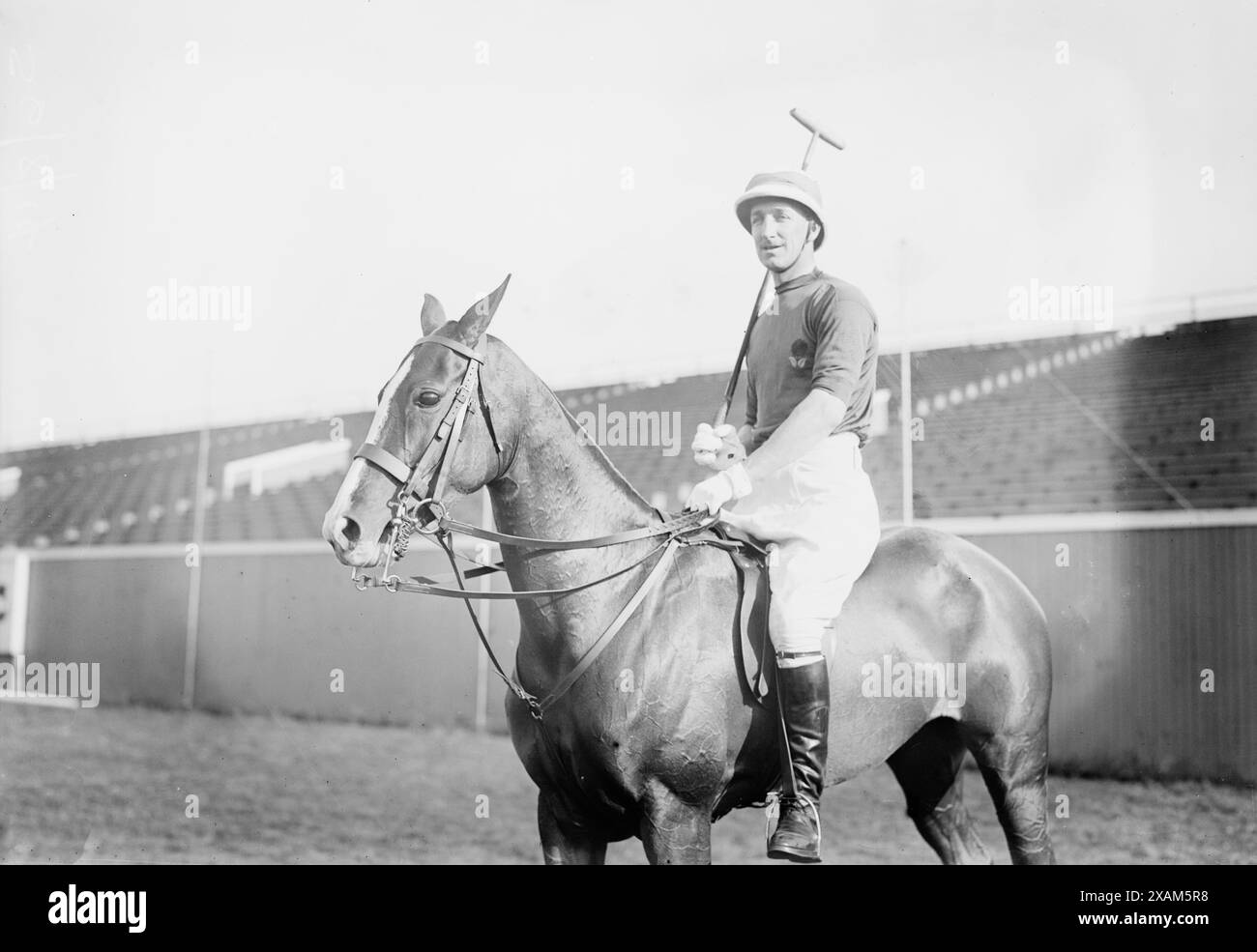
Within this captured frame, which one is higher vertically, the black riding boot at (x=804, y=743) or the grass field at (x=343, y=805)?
the black riding boot at (x=804, y=743)

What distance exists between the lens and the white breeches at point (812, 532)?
2.84m

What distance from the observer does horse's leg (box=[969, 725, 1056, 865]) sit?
3.30 meters

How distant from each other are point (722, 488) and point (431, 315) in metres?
0.97

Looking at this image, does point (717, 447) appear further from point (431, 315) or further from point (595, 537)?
point (431, 315)

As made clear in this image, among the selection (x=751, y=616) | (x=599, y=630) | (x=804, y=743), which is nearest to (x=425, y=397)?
(x=599, y=630)

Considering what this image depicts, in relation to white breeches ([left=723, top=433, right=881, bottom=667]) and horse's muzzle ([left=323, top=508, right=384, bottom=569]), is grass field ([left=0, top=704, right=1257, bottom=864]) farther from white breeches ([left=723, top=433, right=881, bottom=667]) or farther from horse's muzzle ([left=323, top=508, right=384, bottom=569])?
horse's muzzle ([left=323, top=508, right=384, bottom=569])

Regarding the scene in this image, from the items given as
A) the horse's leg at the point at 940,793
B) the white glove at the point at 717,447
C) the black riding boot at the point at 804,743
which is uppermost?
the white glove at the point at 717,447

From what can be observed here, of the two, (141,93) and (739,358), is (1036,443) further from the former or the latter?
(141,93)

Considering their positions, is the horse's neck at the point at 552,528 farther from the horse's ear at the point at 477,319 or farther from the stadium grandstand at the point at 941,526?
the stadium grandstand at the point at 941,526

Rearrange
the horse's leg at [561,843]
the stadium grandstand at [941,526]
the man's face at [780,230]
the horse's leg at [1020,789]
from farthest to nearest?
the stadium grandstand at [941,526] → the horse's leg at [1020,789] → the man's face at [780,230] → the horse's leg at [561,843]

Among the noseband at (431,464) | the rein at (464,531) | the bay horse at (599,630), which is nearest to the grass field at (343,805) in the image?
the bay horse at (599,630)

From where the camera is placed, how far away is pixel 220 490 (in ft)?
23.0

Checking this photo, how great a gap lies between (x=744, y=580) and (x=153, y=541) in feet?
16.2

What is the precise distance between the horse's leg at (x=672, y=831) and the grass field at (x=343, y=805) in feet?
7.18
